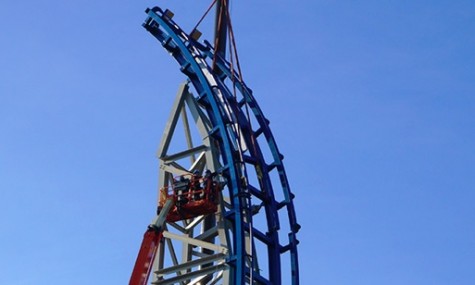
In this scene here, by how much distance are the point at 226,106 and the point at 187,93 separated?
86.0 inches

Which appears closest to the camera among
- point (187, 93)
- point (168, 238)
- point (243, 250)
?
point (243, 250)

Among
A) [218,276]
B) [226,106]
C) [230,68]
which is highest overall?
[230,68]

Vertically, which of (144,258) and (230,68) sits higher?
(230,68)

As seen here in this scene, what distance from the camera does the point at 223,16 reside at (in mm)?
40562

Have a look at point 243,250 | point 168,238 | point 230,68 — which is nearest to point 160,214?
point 168,238

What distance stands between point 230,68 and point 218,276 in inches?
346

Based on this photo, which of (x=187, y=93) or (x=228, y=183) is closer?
(x=228, y=183)

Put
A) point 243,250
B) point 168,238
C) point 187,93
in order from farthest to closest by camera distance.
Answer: point 187,93, point 168,238, point 243,250

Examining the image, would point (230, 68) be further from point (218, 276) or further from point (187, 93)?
point (218, 276)

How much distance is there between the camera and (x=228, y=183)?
118ft

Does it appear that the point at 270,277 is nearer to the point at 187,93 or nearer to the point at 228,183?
the point at 228,183

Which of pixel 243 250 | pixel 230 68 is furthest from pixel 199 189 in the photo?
pixel 230 68

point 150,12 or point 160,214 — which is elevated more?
point 150,12

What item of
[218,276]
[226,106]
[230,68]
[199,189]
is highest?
[230,68]
